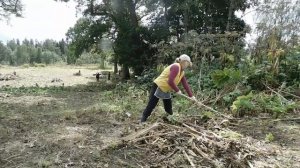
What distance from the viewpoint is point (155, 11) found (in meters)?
21.6

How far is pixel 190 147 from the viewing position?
219 inches

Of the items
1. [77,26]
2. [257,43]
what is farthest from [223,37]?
[77,26]

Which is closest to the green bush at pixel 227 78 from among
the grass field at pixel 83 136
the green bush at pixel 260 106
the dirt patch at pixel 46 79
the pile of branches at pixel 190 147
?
the green bush at pixel 260 106

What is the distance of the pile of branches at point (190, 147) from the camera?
203 inches

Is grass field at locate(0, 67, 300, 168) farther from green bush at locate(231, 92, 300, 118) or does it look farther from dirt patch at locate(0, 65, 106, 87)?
dirt patch at locate(0, 65, 106, 87)

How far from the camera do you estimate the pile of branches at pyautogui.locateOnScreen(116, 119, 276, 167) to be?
5.16 metres

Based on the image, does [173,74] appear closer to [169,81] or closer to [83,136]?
[169,81]

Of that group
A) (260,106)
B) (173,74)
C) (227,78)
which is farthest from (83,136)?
(227,78)

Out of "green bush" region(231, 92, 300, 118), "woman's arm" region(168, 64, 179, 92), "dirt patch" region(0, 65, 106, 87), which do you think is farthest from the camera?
"dirt patch" region(0, 65, 106, 87)

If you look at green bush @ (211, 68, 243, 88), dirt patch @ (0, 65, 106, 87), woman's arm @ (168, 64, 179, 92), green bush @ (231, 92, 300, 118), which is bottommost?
dirt patch @ (0, 65, 106, 87)

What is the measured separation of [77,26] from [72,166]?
21677 millimetres

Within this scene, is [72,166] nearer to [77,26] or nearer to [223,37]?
[223,37]

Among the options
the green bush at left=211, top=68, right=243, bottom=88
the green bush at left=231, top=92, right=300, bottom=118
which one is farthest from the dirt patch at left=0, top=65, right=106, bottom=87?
the green bush at left=231, top=92, right=300, bottom=118

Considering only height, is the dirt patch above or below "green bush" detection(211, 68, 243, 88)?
below
